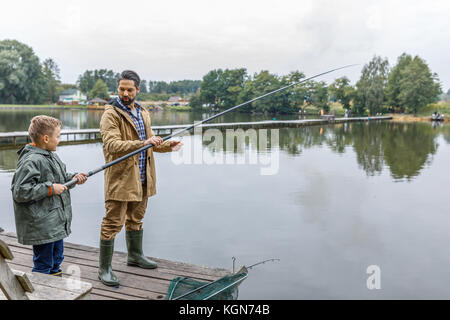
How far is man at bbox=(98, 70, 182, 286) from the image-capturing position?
2902 mm

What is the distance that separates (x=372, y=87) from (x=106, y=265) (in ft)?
201

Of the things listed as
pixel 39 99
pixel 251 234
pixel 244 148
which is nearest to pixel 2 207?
pixel 251 234

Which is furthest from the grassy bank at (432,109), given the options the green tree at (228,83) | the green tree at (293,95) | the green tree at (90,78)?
the green tree at (90,78)

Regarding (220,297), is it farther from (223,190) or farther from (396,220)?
(223,190)

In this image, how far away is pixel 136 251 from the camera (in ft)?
11.0

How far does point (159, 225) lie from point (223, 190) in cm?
293

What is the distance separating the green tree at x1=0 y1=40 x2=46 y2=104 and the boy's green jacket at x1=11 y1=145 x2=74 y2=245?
63856mm

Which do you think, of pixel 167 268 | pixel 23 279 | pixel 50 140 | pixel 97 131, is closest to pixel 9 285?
pixel 23 279

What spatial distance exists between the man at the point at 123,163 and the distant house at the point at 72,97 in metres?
95.2

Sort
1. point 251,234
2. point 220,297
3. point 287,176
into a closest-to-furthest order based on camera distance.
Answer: point 220,297 → point 251,234 → point 287,176

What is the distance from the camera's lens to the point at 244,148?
17453 millimetres

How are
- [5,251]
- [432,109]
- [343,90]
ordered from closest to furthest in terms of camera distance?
1. [5,251]
2. [432,109]
3. [343,90]

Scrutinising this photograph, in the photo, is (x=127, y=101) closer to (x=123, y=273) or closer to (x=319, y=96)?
(x=123, y=273)

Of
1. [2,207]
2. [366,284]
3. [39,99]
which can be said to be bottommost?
[366,284]
